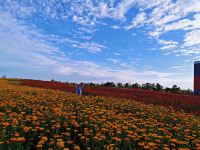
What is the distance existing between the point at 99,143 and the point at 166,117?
18.3 feet

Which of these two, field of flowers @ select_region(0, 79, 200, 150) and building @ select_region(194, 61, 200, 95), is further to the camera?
building @ select_region(194, 61, 200, 95)

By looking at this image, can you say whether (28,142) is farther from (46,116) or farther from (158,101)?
(158,101)

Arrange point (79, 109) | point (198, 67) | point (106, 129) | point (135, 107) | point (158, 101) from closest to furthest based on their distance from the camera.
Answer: point (106, 129) < point (79, 109) < point (135, 107) < point (158, 101) < point (198, 67)

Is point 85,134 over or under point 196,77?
under

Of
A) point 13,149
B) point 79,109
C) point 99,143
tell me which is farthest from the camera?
point 79,109

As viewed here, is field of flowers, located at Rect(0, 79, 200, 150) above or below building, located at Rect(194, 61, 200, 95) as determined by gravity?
below

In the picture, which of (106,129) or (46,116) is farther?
(46,116)

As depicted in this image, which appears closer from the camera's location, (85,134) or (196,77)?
(85,134)


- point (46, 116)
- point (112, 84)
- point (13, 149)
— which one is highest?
point (112, 84)

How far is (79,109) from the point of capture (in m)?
13.2

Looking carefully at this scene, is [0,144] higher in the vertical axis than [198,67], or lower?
lower

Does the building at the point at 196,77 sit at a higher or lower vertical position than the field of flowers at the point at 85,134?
higher

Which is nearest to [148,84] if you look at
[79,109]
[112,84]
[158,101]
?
[112,84]

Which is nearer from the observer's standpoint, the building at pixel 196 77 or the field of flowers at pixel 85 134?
the field of flowers at pixel 85 134
